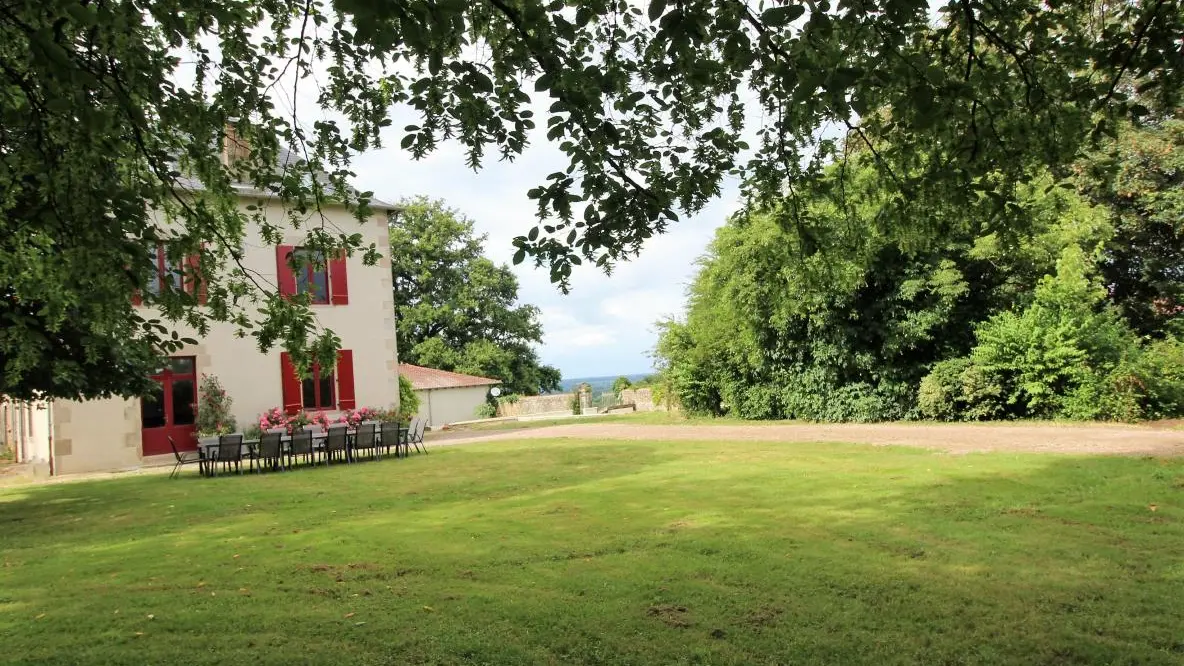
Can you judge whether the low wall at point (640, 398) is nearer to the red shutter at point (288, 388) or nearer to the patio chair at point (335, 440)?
the red shutter at point (288, 388)

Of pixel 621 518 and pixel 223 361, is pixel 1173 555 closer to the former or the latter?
pixel 621 518

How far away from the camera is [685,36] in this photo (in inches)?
123

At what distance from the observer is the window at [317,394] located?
65.0ft

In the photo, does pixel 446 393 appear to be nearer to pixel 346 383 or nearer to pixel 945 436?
pixel 346 383

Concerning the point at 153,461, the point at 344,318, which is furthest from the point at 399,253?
the point at 153,461

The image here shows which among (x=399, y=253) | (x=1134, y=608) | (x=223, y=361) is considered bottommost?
(x=1134, y=608)

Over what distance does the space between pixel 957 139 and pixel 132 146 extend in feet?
17.2

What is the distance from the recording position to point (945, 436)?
45.7 feet

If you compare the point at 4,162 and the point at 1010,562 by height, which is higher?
the point at 4,162

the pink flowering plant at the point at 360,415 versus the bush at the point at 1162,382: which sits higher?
the pink flowering plant at the point at 360,415

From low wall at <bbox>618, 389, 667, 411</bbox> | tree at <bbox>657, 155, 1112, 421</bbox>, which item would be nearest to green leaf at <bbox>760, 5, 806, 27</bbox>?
tree at <bbox>657, 155, 1112, 421</bbox>

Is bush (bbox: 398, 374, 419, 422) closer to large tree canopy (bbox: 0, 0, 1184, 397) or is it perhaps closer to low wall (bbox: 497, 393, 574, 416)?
low wall (bbox: 497, 393, 574, 416)

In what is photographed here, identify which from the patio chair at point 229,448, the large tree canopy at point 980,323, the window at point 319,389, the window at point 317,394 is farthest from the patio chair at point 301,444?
the large tree canopy at point 980,323

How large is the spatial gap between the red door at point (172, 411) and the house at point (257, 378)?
22 mm
